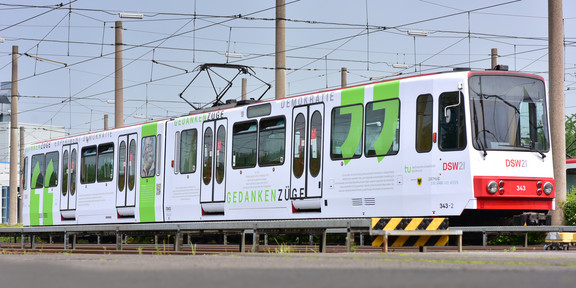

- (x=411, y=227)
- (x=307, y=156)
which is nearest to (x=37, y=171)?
(x=307, y=156)

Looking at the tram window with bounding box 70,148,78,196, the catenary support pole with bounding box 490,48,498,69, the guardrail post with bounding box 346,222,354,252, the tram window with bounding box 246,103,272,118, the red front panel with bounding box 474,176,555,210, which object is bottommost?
the guardrail post with bounding box 346,222,354,252

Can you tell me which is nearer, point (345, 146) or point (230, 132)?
point (345, 146)

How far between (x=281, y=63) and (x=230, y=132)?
4417 mm

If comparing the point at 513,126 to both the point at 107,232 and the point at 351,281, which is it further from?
the point at 351,281

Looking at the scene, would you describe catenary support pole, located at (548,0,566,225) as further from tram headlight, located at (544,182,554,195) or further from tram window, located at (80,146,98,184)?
tram window, located at (80,146,98,184)

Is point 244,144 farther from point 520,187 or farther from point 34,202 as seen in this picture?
point 34,202

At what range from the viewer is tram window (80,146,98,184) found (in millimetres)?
26250

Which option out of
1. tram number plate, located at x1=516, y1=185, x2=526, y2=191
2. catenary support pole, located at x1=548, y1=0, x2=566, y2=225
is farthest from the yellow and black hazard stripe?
catenary support pole, located at x1=548, y1=0, x2=566, y2=225

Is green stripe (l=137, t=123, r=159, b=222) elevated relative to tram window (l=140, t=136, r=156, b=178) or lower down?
lower down

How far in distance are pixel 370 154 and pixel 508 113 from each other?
2.54 m

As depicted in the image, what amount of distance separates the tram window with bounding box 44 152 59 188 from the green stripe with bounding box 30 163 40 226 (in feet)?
2.49

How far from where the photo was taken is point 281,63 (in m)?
24.9

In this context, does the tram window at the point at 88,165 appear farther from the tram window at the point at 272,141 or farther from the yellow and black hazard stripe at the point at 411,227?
the yellow and black hazard stripe at the point at 411,227

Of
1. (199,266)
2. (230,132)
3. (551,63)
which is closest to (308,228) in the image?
(230,132)
